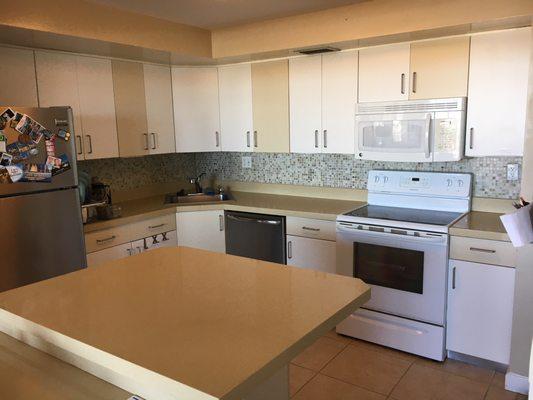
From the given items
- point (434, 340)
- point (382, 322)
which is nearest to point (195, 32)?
point (382, 322)

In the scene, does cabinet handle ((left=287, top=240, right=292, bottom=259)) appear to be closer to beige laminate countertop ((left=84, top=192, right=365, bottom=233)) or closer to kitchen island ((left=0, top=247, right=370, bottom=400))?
beige laminate countertop ((left=84, top=192, right=365, bottom=233))

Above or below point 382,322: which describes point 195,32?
above

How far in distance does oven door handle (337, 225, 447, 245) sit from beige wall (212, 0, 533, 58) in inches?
50.0

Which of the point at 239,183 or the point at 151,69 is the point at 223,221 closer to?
the point at 239,183

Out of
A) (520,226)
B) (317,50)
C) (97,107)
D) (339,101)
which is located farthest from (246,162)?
(520,226)

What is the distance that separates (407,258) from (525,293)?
68 centimetres

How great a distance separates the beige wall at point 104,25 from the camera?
2.53 metres

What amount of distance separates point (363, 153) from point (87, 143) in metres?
2.01

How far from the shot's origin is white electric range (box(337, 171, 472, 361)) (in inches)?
111

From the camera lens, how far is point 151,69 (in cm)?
371

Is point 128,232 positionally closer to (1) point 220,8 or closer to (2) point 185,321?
(1) point 220,8

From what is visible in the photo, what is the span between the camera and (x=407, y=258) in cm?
290

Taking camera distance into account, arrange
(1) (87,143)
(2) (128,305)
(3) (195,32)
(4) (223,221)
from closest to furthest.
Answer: (2) (128,305) < (1) (87,143) < (3) (195,32) < (4) (223,221)

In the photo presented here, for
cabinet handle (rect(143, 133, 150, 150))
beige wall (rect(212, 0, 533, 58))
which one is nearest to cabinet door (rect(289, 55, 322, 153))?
beige wall (rect(212, 0, 533, 58))
